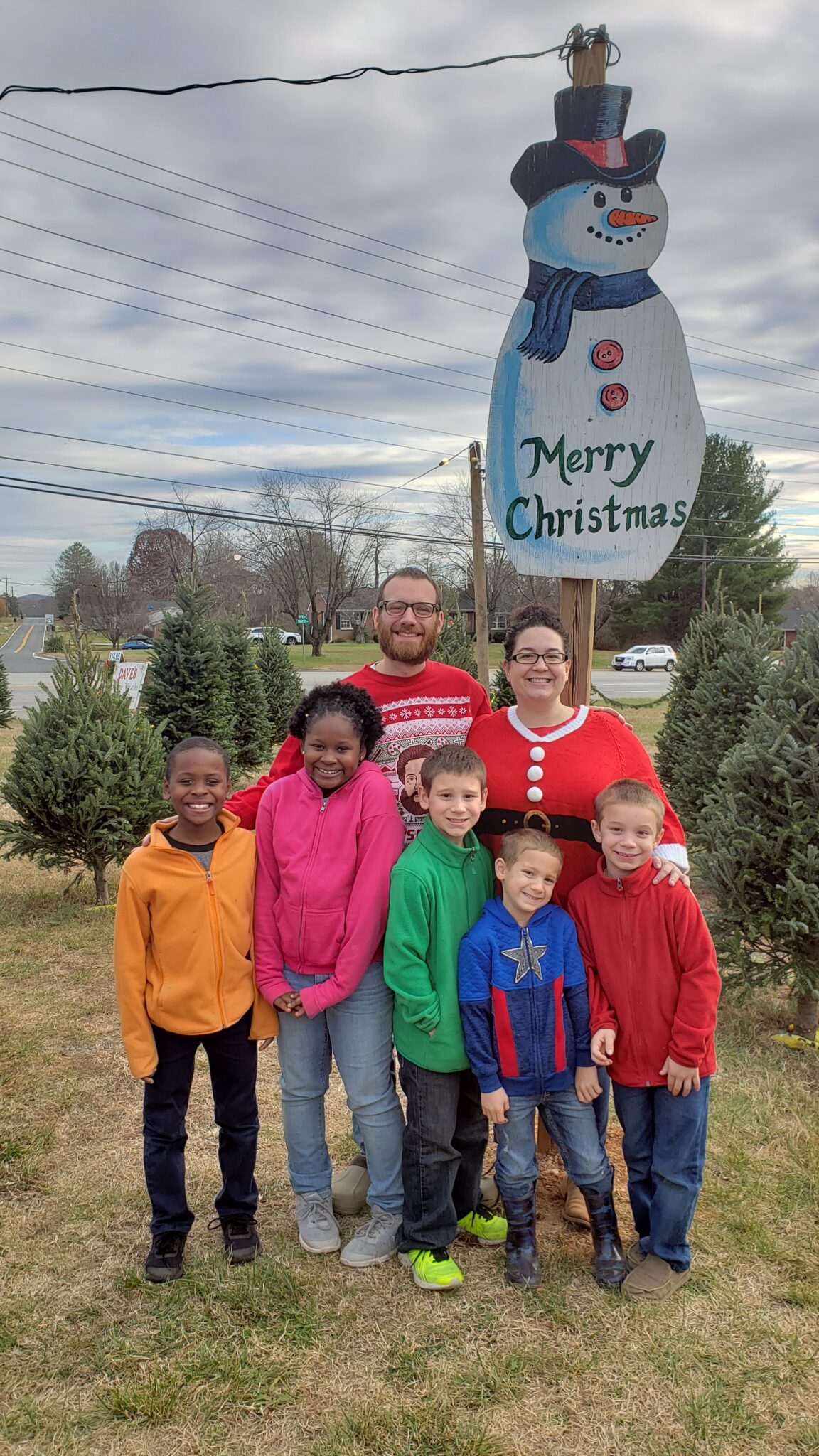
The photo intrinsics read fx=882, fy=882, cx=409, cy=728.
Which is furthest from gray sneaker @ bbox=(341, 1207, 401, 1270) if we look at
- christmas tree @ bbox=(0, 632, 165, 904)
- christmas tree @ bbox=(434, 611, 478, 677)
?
christmas tree @ bbox=(434, 611, 478, 677)

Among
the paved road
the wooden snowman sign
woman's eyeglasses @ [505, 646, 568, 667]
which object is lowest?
the paved road

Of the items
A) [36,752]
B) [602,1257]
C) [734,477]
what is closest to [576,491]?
[602,1257]

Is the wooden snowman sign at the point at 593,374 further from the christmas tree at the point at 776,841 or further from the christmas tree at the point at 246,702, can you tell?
the christmas tree at the point at 246,702

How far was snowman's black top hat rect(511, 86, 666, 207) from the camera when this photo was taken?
119 inches

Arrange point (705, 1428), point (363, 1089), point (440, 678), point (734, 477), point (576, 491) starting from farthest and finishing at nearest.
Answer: point (734, 477)
point (576, 491)
point (440, 678)
point (363, 1089)
point (705, 1428)

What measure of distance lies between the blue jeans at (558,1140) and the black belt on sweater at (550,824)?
0.73 meters

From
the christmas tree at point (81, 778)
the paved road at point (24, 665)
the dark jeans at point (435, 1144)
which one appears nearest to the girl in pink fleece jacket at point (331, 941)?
the dark jeans at point (435, 1144)

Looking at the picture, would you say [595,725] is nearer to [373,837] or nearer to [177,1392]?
[373,837]

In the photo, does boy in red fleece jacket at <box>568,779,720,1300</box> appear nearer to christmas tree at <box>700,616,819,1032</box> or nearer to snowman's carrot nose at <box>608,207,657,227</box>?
christmas tree at <box>700,616,819,1032</box>

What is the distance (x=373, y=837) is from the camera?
2625 mm

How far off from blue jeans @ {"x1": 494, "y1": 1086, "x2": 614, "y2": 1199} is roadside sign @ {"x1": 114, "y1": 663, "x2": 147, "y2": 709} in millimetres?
5446

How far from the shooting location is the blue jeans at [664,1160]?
2539 mm

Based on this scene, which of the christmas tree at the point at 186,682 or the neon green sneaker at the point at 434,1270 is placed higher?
the christmas tree at the point at 186,682

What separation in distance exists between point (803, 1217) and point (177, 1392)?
82.5 inches
